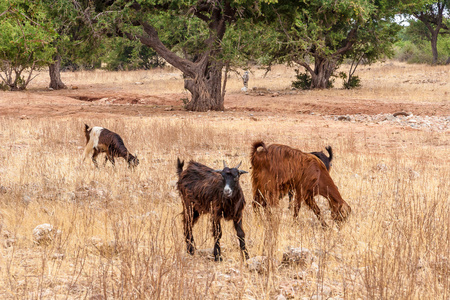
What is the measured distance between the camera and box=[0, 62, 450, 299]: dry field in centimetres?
372

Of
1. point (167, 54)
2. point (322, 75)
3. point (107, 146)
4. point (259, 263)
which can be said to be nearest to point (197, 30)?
point (167, 54)

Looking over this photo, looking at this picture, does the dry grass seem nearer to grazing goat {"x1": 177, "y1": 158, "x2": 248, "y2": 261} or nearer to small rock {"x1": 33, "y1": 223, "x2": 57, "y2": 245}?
grazing goat {"x1": 177, "y1": 158, "x2": 248, "y2": 261}

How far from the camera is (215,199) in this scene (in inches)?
183

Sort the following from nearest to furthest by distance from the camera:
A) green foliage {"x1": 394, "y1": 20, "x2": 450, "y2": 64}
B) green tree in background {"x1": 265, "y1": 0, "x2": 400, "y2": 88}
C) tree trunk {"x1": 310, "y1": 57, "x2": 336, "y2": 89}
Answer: green tree in background {"x1": 265, "y1": 0, "x2": 400, "y2": 88} < tree trunk {"x1": 310, "y1": 57, "x2": 336, "y2": 89} < green foliage {"x1": 394, "y1": 20, "x2": 450, "y2": 64}

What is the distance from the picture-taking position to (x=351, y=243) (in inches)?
195

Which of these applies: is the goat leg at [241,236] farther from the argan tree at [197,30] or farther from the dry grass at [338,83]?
the dry grass at [338,83]

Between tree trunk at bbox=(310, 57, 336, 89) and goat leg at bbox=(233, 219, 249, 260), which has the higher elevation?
tree trunk at bbox=(310, 57, 336, 89)

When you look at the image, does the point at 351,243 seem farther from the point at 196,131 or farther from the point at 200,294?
the point at 196,131

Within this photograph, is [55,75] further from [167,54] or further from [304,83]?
[304,83]

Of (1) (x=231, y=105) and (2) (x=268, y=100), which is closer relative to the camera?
(1) (x=231, y=105)

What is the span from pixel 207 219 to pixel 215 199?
85 centimetres

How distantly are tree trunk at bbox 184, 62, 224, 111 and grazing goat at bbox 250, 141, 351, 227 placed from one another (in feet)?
46.5

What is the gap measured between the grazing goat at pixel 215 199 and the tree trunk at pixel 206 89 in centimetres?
1483

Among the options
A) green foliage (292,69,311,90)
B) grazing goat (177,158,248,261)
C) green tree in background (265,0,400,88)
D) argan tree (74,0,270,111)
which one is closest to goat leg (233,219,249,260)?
grazing goat (177,158,248,261)
